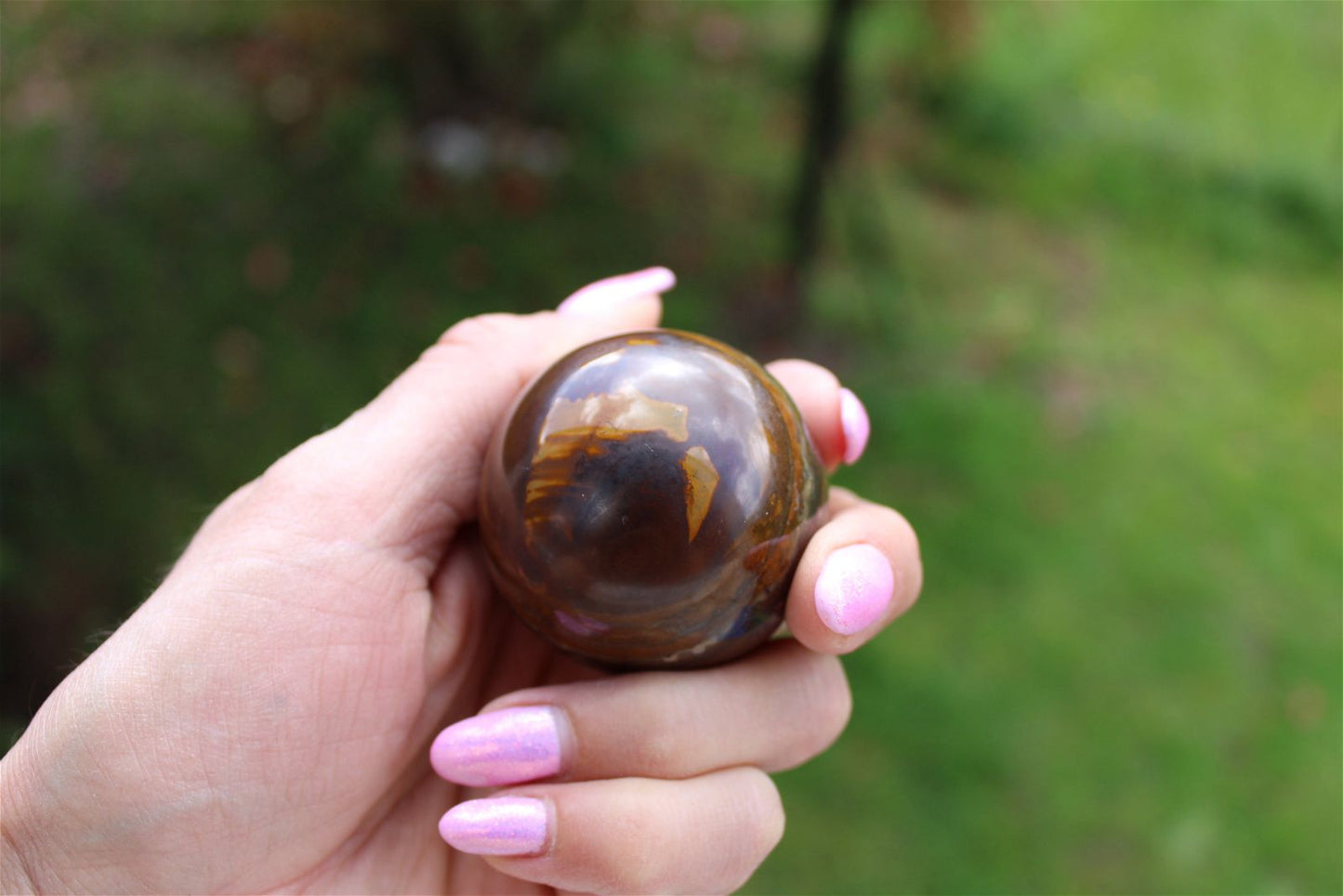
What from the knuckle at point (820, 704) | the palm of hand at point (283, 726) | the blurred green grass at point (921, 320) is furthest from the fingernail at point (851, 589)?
the blurred green grass at point (921, 320)

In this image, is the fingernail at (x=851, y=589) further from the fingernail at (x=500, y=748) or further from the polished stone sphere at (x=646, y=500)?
the fingernail at (x=500, y=748)

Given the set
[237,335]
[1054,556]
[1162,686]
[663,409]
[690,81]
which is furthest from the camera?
[690,81]

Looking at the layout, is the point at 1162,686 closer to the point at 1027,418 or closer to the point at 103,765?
the point at 1027,418

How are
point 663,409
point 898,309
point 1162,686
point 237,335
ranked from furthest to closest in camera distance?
1. point 898,309
2. point 237,335
3. point 1162,686
4. point 663,409

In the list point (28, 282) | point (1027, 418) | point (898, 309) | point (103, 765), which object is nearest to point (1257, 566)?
point (1027, 418)

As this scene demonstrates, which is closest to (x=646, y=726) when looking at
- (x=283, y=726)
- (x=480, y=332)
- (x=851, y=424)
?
(x=283, y=726)

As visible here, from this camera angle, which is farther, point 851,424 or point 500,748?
point 851,424

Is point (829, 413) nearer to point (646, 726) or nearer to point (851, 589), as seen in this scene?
point (851, 589)
